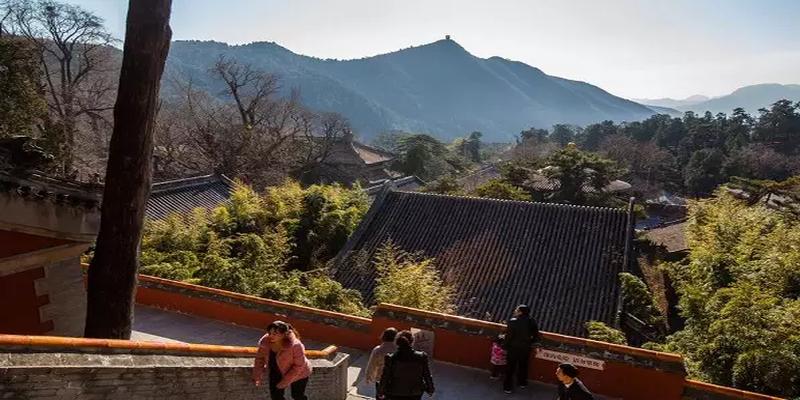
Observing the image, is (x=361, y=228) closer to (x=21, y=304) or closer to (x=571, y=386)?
(x=21, y=304)

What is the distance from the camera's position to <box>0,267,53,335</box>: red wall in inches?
229

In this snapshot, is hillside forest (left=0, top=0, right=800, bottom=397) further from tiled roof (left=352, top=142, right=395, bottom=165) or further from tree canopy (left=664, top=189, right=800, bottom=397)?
tiled roof (left=352, top=142, right=395, bottom=165)

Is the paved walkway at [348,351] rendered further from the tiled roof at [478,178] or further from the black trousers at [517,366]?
the tiled roof at [478,178]

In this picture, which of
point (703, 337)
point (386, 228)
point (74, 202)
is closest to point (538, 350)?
point (703, 337)

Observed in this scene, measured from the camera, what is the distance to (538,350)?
7.26 meters

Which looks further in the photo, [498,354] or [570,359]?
[498,354]

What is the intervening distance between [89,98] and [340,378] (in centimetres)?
2483

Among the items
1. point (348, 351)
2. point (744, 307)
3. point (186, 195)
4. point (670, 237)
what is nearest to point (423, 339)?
point (348, 351)

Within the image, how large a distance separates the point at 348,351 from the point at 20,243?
4.53m

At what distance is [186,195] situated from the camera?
2009 cm

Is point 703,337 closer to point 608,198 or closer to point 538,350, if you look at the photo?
point 538,350

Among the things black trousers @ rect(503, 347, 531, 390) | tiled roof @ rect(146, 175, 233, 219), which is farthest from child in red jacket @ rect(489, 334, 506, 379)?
tiled roof @ rect(146, 175, 233, 219)

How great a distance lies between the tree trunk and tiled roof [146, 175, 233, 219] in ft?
41.9

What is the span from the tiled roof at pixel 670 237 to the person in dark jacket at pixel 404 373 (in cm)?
2187
